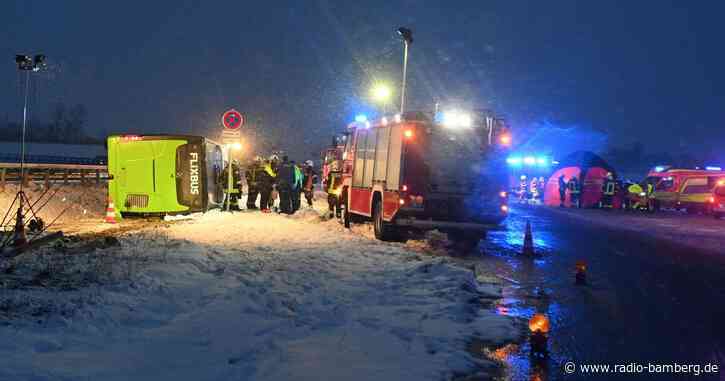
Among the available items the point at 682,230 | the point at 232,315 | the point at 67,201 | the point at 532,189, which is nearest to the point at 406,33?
the point at 682,230

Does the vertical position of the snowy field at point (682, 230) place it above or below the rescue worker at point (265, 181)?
below

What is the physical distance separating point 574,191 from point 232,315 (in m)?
30.3

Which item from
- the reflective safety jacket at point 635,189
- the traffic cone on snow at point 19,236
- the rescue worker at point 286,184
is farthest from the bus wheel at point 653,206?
the traffic cone on snow at point 19,236

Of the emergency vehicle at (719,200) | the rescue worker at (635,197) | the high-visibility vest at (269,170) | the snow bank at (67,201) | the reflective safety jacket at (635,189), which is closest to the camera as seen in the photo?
the high-visibility vest at (269,170)

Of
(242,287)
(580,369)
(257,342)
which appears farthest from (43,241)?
(580,369)

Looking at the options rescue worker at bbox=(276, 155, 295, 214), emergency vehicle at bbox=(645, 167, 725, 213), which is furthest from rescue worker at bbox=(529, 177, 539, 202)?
rescue worker at bbox=(276, 155, 295, 214)

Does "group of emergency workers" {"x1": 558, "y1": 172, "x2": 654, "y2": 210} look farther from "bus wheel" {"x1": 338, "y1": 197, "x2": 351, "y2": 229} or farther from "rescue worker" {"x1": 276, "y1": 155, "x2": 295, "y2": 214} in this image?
"bus wheel" {"x1": 338, "y1": 197, "x2": 351, "y2": 229}

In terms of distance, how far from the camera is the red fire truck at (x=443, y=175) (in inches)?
511

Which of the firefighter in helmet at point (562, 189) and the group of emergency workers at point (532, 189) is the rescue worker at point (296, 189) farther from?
the group of emergency workers at point (532, 189)

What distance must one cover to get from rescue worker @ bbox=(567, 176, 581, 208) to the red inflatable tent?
0.16m

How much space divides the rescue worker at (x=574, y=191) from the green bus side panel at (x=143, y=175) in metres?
23.7

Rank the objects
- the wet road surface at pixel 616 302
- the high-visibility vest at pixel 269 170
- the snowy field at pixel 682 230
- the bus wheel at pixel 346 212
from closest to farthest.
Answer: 1. the wet road surface at pixel 616 302
2. the snowy field at pixel 682 230
3. the bus wheel at pixel 346 212
4. the high-visibility vest at pixel 269 170

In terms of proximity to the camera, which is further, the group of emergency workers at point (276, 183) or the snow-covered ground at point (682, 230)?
the group of emergency workers at point (276, 183)

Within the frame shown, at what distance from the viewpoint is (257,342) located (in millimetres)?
5512
